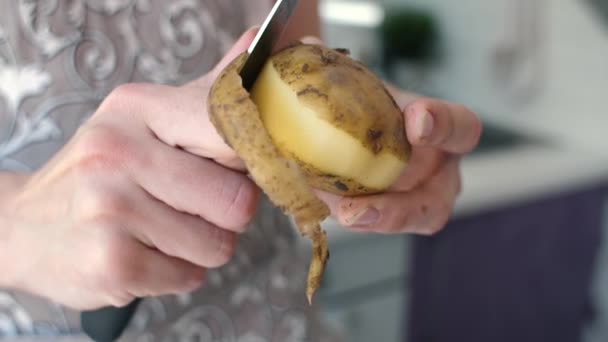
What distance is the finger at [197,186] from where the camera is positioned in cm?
40

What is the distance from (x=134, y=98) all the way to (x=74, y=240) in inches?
4.0

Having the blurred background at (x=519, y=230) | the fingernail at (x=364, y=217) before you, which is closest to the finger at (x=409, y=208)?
the fingernail at (x=364, y=217)

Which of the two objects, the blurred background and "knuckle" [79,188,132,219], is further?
the blurred background

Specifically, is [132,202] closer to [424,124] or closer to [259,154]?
[259,154]

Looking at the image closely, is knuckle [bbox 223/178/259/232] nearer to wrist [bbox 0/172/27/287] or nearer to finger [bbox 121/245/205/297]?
finger [bbox 121/245/205/297]

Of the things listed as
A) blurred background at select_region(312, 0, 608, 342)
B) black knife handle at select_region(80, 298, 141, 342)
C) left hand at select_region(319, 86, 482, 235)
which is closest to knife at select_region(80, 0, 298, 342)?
black knife handle at select_region(80, 298, 141, 342)

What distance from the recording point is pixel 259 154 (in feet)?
1.21

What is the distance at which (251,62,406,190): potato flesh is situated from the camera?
390 mm

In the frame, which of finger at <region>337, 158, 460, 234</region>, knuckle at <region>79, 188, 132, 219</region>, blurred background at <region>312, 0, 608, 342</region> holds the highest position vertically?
knuckle at <region>79, 188, 132, 219</region>

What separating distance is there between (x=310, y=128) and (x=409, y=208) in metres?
0.15

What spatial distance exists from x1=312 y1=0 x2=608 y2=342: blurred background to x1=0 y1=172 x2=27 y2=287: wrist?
37.0 inches

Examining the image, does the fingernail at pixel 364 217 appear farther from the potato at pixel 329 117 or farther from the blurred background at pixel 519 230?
the blurred background at pixel 519 230

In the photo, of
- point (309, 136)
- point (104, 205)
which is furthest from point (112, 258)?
point (309, 136)

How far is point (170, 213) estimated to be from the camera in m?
0.41
